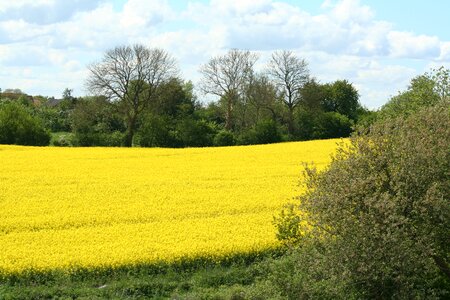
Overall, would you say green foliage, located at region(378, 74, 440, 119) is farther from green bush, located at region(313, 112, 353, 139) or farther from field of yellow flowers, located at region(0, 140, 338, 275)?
green bush, located at region(313, 112, 353, 139)

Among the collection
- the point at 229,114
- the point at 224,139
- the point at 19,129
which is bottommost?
the point at 224,139

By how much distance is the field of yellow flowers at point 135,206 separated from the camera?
1508 centimetres

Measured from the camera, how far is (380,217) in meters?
11.2

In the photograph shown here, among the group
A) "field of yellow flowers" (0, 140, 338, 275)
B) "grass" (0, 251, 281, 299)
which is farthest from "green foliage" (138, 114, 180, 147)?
"grass" (0, 251, 281, 299)

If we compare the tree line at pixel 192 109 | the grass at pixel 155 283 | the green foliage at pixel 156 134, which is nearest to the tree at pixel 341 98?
the tree line at pixel 192 109

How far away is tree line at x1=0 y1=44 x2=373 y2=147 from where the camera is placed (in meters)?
50.3

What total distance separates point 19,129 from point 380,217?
4001cm

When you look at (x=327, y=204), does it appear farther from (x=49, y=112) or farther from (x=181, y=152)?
→ (x=49, y=112)

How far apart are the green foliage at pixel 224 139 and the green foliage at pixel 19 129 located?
12.5 m

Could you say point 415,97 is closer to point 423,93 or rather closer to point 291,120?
point 423,93

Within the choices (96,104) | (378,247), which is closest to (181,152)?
(96,104)

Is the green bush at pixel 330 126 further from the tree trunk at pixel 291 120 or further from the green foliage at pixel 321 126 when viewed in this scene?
the tree trunk at pixel 291 120

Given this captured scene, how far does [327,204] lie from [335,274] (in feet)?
4.01

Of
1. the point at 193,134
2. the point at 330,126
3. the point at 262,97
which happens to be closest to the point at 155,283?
the point at 193,134
